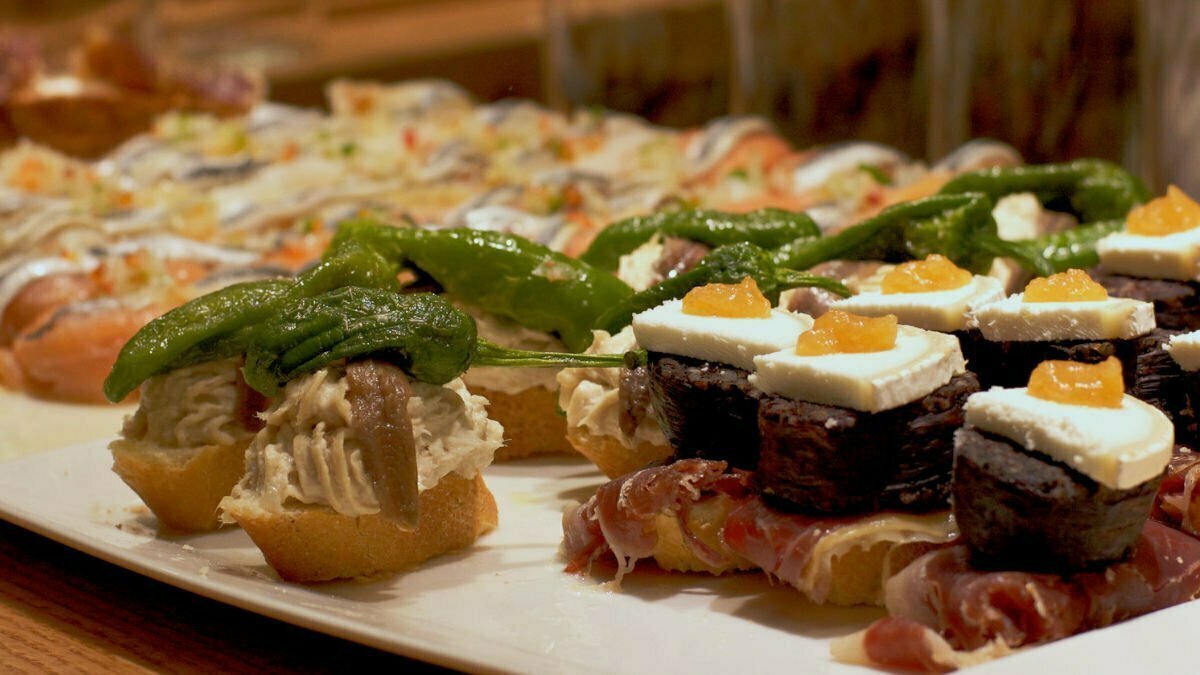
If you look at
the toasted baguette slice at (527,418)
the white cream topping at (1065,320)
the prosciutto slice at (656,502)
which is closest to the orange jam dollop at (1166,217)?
the white cream topping at (1065,320)

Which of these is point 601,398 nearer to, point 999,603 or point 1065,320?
point 1065,320

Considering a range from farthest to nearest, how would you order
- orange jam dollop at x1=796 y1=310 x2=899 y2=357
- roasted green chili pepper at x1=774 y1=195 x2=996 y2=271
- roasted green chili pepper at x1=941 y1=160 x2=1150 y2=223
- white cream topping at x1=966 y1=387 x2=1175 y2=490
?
roasted green chili pepper at x1=941 y1=160 x2=1150 y2=223 → roasted green chili pepper at x1=774 y1=195 x2=996 y2=271 → orange jam dollop at x1=796 y1=310 x2=899 y2=357 → white cream topping at x1=966 y1=387 x2=1175 y2=490

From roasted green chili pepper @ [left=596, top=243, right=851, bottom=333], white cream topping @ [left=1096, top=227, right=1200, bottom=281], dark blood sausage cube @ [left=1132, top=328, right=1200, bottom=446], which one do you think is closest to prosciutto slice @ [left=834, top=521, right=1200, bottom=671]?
dark blood sausage cube @ [left=1132, top=328, right=1200, bottom=446]

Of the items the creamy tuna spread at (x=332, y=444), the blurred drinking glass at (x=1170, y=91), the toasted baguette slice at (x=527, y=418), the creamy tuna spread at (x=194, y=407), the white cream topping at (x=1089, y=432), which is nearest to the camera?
the white cream topping at (x=1089, y=432)

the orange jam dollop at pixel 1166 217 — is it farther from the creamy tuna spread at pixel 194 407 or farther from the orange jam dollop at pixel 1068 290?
the creamy tuna spread at pixel 194 407

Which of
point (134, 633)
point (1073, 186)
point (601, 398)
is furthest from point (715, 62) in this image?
point (134, 633)

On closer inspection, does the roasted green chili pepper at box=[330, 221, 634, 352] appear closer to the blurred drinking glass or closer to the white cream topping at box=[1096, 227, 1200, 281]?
the white cream topping at box=[1096, 227, 1200, 281]
